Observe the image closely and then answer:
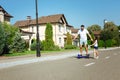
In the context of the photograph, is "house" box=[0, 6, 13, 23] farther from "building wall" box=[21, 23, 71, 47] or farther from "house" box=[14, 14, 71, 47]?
"building wall" box=[21, 23, 71, 47]

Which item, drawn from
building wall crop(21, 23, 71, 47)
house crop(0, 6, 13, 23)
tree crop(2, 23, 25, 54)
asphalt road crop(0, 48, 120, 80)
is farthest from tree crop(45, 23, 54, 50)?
asphalt road crop(0, 48, 120, 80)

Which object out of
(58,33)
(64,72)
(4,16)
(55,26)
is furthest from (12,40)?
(58,33)

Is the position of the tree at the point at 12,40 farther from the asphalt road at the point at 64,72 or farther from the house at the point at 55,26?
the house at the point at 55,26

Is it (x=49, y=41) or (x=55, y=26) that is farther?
(x=55, y=26)

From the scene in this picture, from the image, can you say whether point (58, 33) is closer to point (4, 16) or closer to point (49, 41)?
point (49, 41)

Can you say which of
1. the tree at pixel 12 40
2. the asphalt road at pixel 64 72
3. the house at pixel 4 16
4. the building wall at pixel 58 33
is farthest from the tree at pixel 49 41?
the asphalt road at pixel 64 72

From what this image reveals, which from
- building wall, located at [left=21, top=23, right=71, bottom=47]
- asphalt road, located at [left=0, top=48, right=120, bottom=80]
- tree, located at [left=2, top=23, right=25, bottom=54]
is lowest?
asphalt road, located at [left=0, top=48, right=120, bottom=80]

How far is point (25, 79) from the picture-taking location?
870cm

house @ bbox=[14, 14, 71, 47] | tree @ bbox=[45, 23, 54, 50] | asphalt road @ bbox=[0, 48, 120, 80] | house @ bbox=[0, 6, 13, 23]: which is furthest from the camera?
house @ bbox=[14, 14, 71, 47]

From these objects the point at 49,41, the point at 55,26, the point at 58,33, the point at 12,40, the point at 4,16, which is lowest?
the point at 12,40

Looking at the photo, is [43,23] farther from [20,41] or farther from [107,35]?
[20,41]

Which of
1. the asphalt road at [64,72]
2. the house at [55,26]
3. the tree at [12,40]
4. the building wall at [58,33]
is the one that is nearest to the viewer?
the asphalt road at [64,72]

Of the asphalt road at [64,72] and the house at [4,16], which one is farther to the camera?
the house at [4,16]

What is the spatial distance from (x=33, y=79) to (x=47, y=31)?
134 feet
